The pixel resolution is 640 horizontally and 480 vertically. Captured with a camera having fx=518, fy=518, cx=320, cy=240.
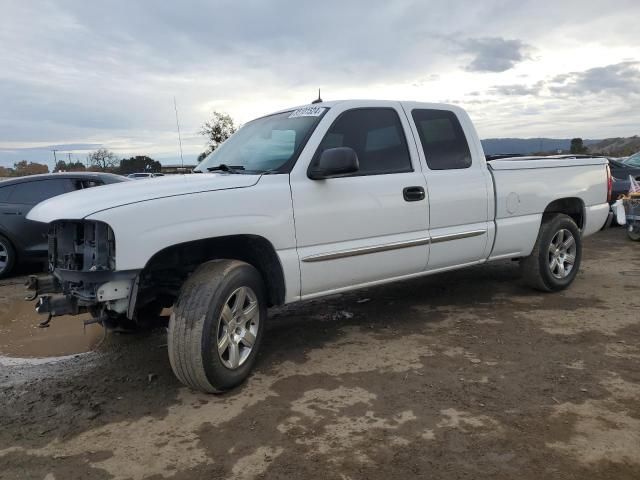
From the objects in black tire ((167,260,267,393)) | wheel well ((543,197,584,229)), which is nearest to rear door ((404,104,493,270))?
wheel well ((543,197,584,229))

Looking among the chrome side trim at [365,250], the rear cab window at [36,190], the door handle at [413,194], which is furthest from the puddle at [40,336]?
the door handle at [413,194]

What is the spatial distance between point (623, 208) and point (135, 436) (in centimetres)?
894

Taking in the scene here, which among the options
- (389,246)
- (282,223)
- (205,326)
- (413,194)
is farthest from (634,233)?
(205,326)

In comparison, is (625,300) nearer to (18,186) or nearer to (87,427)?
(87,427)

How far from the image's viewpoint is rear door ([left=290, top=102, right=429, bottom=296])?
382cm

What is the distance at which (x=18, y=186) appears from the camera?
26.1 ft

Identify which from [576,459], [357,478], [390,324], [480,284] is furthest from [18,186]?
[576,459]

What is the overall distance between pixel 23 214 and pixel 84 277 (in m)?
5.60

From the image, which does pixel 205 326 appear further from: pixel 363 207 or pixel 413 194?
pixel 413 194

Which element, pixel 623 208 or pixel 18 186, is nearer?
pixel 18 186

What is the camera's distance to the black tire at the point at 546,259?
18.1 ft

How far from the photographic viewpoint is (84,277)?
313cm

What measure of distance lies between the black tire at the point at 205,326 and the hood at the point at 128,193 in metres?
0.54

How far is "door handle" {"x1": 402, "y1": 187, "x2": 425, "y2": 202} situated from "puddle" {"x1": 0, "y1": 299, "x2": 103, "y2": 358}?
3.11 metres
